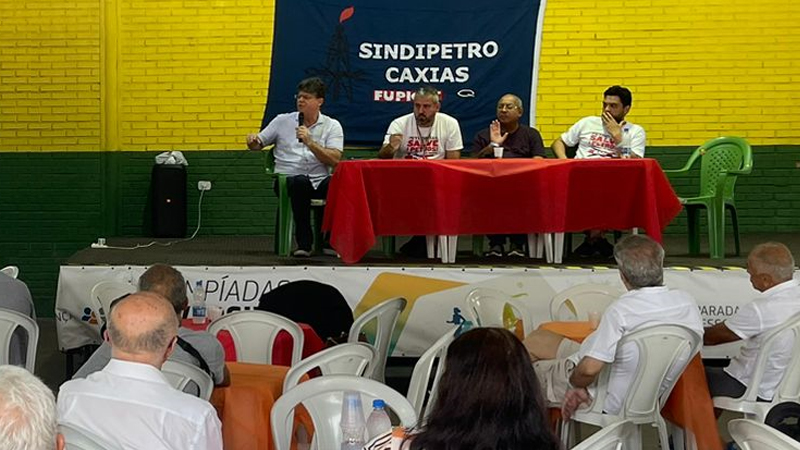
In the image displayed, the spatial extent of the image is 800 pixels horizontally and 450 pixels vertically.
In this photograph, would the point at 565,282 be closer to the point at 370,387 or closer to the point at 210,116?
the point at 370,387

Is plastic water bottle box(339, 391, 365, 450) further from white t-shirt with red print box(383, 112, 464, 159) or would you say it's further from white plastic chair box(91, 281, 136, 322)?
white t-shirt with red print box(383, 112, 464, 159)

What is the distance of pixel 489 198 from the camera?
21.7ft

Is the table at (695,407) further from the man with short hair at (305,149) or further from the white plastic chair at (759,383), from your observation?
the man with short hair at (305,149)

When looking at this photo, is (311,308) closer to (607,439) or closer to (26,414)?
(607,439)

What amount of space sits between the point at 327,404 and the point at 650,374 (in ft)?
4.71

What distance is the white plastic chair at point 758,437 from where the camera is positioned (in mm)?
2438

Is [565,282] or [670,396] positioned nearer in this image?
[670,396]

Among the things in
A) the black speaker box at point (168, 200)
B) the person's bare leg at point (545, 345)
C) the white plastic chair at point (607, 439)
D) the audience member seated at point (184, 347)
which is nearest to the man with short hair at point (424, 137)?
the person's bare leg at point (545, 345)

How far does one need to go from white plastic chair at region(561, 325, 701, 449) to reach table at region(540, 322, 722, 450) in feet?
0.26

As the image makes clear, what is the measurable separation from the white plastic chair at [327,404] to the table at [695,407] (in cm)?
153

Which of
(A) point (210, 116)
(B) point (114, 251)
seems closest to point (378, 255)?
(B) point (114, 251)

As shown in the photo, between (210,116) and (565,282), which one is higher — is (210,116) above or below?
above

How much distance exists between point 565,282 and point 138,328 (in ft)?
13.9

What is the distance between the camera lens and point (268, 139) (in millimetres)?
7457
